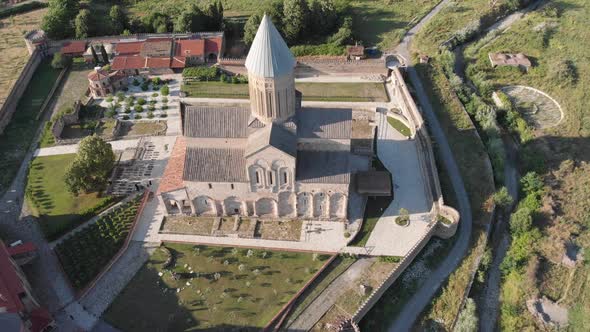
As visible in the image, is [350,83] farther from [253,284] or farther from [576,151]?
[253,284]

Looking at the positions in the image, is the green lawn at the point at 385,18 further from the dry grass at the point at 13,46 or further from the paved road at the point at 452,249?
the dry grass at the point at 13,46

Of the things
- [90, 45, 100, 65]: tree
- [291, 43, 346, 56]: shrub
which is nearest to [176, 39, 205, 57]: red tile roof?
[90, 45, 100, 65]: tree

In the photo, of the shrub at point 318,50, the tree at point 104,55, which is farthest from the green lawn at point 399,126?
the tree at point 104,55

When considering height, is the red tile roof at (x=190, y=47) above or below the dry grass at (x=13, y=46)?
below

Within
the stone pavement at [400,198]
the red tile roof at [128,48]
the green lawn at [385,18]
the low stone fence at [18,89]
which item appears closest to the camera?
the stone pavement at [400,198]

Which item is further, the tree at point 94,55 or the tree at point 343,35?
the tree at point 343,35

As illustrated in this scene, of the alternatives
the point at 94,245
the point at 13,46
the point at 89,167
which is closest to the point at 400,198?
the point at 94,245

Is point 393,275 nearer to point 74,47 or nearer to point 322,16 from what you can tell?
point 322,16
